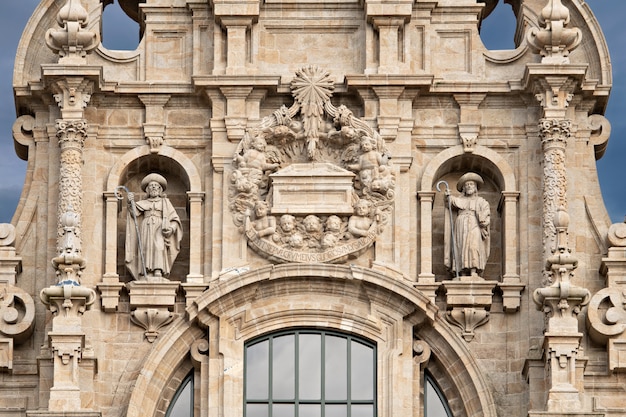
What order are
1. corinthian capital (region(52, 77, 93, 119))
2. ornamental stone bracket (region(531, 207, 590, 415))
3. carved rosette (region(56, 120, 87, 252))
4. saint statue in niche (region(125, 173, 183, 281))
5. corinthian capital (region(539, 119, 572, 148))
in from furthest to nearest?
corinthian capital (region(52, 77, 93, 119)), corinthian capital (region(539, 119, 572, 148)), saint statue in niche (region(125, 173, 183, 281)), carved rosette (region(56, 120, 87, 252)), ornamental stone bracket (region(531, 207, 590, 415))

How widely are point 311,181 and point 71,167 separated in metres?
3.65

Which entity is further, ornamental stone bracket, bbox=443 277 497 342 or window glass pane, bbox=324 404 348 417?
ornamental stone bracket, bbox=443 277 497 342

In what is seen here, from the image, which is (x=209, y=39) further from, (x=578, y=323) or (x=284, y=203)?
(x=578, y=323)

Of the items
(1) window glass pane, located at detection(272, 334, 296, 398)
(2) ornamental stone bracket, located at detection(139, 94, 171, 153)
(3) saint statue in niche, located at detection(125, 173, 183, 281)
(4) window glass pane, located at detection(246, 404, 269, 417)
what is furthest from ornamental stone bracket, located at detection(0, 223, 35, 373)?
(1) window glass pane, located at detection(272, 334, 296, 398)

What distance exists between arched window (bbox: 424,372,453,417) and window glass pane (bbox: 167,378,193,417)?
354cm

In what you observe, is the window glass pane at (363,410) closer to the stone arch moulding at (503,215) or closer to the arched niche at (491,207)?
the stone arch moulding at (503,215)

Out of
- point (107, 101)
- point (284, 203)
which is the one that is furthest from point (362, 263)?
point (107, 101)

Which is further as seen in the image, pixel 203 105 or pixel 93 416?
pixel 203 105

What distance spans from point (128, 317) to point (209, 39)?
477cm

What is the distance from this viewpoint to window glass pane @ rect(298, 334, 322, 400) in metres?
48.8

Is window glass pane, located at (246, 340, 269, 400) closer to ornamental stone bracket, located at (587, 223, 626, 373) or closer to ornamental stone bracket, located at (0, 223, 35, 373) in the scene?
ornamental stone bracket, located at (0, 223, 35, 373)

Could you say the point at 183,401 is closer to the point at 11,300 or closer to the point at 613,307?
the point at 11,300

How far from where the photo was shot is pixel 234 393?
48.4 m

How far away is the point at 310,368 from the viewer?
48812 millimetres
